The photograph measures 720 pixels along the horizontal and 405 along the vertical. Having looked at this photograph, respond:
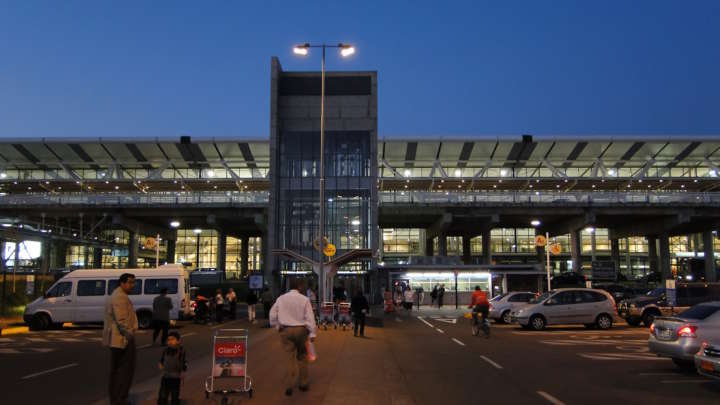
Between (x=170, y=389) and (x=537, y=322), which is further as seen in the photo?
(x=537, y=322)

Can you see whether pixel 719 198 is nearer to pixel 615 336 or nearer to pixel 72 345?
pixel 615 336

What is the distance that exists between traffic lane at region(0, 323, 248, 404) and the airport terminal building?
48.4 ft

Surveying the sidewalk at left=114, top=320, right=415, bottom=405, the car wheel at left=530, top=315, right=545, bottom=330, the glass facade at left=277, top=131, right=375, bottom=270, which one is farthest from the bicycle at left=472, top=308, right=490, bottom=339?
the glass facade at left=277, top=131, right=375, bottom=270

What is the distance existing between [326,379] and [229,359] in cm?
292

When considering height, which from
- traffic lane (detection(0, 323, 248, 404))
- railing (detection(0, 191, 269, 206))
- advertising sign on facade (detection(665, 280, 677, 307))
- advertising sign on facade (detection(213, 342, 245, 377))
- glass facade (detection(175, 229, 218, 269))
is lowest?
traffic lane (detection(0, 323, 248, 404))

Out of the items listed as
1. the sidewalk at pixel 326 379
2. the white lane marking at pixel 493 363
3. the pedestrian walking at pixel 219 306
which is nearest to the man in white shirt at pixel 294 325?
the sidewalk at pixel 326 379

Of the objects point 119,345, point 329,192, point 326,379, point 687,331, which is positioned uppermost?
point 329,192

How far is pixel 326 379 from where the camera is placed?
11.3 meters

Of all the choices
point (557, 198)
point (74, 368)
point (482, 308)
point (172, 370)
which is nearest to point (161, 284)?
point (74, 368)

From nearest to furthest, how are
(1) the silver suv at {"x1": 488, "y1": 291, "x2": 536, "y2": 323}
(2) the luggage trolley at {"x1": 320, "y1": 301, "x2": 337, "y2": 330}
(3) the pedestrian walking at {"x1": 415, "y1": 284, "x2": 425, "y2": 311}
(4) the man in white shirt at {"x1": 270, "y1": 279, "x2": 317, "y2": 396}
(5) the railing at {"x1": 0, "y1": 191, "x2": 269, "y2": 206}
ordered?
(4) the man in white shirt at {"x1": 270, "y1": 279, "x2": 317, "y2": 396}
(2) the luggage trolley at {"x1": 320, "y1": 301, "x2": 337, "y2": 330}
(1) the silver suv at {"x1": 488, "y1": 291, "x2": 536, "y2": 323}
(3) the pedestrian walking at {"x1": 415, "y1": 284, "x2": 425, "y2": 311}
(5) the railing at {"x1": 0, "y1": 191, "x2": 269, "y2": 206}

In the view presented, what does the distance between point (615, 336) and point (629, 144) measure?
5722cm

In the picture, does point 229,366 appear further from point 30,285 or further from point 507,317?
point 30,285

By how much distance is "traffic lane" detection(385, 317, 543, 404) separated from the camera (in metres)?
9.77

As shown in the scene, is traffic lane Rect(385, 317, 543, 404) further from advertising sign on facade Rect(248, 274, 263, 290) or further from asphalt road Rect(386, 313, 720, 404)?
advertising sign on facade Rect(248, 274, 263, 290)
